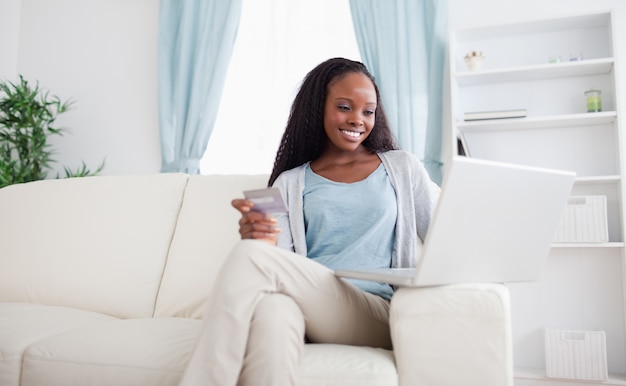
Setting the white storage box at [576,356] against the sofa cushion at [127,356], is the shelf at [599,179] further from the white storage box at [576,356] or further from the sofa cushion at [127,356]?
the sofa cushion at [127,356]

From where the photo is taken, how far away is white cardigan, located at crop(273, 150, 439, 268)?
1615mm

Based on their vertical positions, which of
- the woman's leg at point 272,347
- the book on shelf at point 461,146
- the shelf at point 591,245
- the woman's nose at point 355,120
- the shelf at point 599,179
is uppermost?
the book on shelf at point 461,146

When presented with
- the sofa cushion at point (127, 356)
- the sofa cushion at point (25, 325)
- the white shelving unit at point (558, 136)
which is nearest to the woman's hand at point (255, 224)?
the sofa cushion at point (127, 356)

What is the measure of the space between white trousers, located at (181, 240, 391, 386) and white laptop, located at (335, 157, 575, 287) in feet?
0.31

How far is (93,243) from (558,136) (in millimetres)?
2312

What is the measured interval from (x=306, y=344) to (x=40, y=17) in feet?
12.2

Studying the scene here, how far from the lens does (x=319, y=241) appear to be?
1.66 metres

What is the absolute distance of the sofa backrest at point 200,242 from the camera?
72.8 inches

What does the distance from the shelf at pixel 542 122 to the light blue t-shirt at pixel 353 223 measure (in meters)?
1.34

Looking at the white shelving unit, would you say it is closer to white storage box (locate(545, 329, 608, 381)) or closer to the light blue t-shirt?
white storage box (locate(545, 329, 608, 381))

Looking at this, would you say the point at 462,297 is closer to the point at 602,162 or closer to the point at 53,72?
the point at 602,162

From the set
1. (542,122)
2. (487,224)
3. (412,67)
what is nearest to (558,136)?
(542,122)

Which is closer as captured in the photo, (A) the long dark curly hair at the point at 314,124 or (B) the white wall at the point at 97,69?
(A) the long dark curly hair at the point at 314,124

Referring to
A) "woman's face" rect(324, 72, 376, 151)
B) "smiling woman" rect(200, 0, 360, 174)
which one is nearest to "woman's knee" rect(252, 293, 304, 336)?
"woman's face" rect(324, 72, 376, 151)
